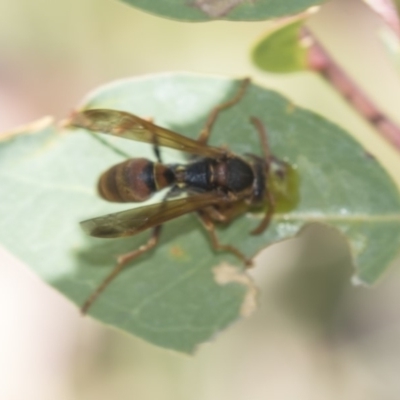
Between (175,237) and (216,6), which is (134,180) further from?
(216,6)

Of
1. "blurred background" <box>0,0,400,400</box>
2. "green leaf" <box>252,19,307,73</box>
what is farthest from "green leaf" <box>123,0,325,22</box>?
"blurred background" <box>0,0,400,400</box>

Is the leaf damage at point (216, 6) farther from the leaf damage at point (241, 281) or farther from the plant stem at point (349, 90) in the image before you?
the leaf damage at point (241, 281)

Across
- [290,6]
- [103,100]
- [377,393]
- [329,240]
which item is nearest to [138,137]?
[103,100]

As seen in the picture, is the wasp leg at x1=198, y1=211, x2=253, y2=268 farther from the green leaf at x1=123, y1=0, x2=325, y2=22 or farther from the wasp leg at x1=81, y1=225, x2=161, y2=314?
the green leaf at x1=123, y1=0, x2=325, y2=22

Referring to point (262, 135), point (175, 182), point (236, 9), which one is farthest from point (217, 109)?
point (236, 9)

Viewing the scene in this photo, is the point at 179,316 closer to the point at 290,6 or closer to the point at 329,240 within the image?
the point at 290,6
